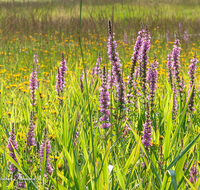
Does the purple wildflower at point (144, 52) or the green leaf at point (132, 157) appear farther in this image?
the purple wildflower at point (144, 52)

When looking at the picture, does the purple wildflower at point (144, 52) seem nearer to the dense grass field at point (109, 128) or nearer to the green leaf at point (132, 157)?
the dense grass field at point (109, 128)

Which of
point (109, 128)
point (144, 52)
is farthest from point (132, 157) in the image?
point (144, 52)

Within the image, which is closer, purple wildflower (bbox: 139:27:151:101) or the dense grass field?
the dense grass field

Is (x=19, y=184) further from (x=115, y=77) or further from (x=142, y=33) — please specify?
(x=142, y=33)

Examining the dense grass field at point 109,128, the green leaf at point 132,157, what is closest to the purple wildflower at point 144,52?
the dense grass field at point 109,128

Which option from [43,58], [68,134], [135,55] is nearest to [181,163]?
[68,134]

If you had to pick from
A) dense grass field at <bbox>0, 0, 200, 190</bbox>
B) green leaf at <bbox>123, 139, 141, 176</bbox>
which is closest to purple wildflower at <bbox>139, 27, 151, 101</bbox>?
dense grass field at <bbox>0, 0, 200, 190</bbox>

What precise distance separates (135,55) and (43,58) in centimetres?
411

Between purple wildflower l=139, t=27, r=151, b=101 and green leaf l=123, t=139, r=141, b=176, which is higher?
purple wildflower l=139, t=27, r=151, b=101

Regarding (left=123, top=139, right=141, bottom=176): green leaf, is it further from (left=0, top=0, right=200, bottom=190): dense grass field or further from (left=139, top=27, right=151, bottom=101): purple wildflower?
(left=139, top=27, right=151, bottom=101): purple wildflower

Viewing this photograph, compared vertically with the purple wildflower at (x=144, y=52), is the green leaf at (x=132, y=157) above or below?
below

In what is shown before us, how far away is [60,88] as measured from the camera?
231 centimetres

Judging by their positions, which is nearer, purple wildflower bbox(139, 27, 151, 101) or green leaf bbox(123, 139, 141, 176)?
green leaf bbox(123, 139, 141, 176)

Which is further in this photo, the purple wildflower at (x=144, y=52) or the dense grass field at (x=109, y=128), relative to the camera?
the purple wildflower at (x=144, y=52)
